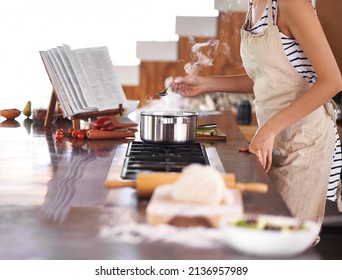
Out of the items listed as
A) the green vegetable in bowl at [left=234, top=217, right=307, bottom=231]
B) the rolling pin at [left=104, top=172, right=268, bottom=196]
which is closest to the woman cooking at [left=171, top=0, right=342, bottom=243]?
the rolling pin at [left=104, top=172, right=268, bottom=196]

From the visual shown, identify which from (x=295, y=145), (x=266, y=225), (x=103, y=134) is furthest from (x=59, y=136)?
(x=266, y=225)

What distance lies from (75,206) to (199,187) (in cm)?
34

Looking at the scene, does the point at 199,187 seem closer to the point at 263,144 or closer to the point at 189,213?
the point at 189,213

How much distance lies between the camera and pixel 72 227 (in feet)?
5.17

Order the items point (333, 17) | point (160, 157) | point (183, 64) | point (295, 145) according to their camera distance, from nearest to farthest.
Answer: point (160, 157) < point (295, 145) < point (333, 17) < point (183, 64)

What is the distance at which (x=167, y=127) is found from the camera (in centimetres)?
264

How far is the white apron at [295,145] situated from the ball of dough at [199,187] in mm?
1243

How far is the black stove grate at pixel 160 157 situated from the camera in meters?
2.18

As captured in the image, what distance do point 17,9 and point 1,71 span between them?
0.61 metres

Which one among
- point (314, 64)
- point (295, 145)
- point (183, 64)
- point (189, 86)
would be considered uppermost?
point (314, 64)

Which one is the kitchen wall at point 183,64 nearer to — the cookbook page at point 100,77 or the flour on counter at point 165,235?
the cookbook page at point 100,77

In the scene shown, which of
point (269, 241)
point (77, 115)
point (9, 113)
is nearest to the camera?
point (269, 241)

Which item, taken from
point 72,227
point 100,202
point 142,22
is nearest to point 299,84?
point 100,202

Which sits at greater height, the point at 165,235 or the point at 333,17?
the point at 165,235
